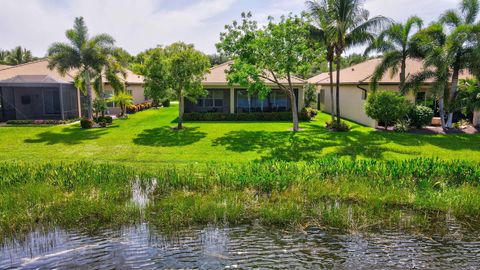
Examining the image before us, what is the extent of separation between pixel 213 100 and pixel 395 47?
13.3 m

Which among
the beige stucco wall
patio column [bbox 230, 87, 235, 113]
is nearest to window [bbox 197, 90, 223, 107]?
patio column [bbox 230, 87, 235, 113]

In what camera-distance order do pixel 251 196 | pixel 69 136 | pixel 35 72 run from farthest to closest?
pixel 35 72, pixel 69 136, pixel 251 196

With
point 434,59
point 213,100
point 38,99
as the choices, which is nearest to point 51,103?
point 38,99

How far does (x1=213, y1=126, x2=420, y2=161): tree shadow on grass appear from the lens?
1557cm

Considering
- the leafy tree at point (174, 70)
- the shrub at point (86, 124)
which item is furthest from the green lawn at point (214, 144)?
the leafy tree at point (174, 70)

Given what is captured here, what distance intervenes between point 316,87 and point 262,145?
21259 mm

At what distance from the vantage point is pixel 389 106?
20.4 meters

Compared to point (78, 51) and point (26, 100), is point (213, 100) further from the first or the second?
point (26, 100)

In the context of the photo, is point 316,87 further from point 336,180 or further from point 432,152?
point 336,180

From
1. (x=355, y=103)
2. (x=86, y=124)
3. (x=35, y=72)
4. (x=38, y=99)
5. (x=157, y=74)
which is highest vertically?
(x=35, y=72)

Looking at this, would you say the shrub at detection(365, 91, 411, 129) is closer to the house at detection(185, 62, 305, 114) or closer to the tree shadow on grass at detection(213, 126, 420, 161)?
the tree shadow on grass at detection(213, 126, 420, 161)

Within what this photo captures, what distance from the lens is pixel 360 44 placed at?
2252 centimetres

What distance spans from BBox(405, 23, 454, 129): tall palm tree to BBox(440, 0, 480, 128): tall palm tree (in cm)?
37

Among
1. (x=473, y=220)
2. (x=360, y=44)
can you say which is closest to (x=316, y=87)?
(x=360, y=44)
